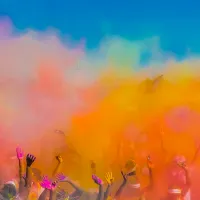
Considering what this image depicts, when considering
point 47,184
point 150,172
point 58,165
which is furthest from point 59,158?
point 150,172

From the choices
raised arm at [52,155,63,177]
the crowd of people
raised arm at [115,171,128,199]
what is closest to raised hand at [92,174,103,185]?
the crowd of people

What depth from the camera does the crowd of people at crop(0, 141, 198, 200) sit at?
3.66m

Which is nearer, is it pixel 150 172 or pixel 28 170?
pixel 28 170

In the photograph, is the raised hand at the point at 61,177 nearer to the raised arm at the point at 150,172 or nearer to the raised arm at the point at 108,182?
the raised arm at the point at 108,182

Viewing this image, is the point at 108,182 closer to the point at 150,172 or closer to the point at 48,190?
the point at 150,172

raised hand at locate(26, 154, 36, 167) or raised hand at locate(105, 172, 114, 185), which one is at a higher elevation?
raised hand at locate(26, 154, 36, 167)

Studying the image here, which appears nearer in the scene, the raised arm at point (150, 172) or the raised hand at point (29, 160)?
the raised hand at point (29, 160)

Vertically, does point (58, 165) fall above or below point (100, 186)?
above

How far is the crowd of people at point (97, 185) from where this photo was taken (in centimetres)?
366

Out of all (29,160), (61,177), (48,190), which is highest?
(29,160)

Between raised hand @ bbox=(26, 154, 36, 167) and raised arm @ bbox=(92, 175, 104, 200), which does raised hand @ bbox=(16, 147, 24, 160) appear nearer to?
raised hand @ bbox=(26, 154, 36, 167)

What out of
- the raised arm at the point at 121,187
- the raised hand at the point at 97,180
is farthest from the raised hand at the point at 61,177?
the raised arm at the point at 121,187

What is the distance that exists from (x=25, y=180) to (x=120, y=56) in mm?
1175

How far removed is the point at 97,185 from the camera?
374cm
